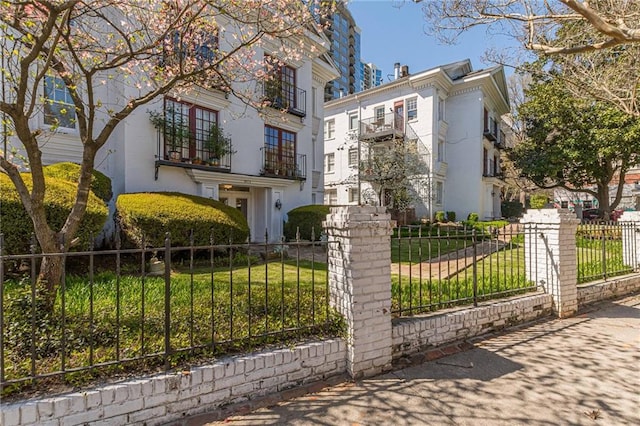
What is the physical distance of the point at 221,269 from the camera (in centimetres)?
756

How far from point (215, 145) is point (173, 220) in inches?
161

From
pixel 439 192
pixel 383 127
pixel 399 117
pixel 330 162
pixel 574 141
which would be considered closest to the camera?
pixel 574 141

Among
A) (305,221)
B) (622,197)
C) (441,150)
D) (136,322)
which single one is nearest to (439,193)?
(441,150)

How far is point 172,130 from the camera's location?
10.2 m

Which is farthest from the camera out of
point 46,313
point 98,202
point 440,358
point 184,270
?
point 184,270

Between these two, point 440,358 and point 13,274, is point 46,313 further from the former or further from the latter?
point 440,358

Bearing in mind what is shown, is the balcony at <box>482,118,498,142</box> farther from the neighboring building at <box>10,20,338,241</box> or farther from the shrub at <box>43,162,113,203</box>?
the shrub at <box>43,162,113,203</box>

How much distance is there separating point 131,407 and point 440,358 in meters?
3.27

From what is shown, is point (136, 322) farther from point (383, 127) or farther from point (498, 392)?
point (383, 127)

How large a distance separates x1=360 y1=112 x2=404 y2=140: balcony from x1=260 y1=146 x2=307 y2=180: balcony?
7308mm

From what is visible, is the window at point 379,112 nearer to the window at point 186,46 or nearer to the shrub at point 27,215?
the window at point 186,46

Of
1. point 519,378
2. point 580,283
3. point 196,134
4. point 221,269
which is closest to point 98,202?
point 221,269

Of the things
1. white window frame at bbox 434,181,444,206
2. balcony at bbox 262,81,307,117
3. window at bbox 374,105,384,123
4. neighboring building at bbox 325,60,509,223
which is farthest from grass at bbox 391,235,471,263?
window at bbox 374,105,384,123

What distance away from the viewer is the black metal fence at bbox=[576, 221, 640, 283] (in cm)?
716
